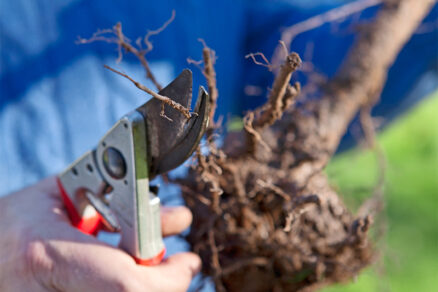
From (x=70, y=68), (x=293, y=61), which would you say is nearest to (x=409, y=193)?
(x=70, y=68)

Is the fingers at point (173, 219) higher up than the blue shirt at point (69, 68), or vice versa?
the blue shirt at point (69, 68)

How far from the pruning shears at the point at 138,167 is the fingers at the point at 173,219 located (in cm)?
6

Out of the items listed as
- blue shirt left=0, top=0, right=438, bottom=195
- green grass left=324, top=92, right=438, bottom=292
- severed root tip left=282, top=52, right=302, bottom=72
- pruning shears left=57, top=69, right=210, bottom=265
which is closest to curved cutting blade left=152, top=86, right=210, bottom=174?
pruning shears left=57, top=69, right=210, bottom=265

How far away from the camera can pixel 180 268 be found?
2.00ft

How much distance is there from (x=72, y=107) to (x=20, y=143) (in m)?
0.16

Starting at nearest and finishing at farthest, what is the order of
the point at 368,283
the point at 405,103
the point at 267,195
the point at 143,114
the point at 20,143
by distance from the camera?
the point at 143,114
the point at 267,195
the point at 20,143
the point at 405,103
the point at 368,283

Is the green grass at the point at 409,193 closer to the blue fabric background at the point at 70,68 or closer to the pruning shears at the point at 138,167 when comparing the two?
the blue fabric background at the point at 70,68

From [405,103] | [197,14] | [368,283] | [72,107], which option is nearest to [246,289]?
[72,107]

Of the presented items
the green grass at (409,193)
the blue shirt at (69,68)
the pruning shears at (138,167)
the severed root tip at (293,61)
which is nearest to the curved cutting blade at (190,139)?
the pruning shears at (138,167)

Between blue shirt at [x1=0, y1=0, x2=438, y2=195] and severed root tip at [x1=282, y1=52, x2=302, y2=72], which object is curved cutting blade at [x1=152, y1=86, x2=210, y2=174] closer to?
severed root tip at [x1=282, y1=52, x2=302, y2=72]

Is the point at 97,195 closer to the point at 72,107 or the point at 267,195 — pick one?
the point at 267,195

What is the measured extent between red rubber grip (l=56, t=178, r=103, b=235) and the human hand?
0.05 metres

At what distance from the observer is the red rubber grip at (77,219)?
67 centimetres

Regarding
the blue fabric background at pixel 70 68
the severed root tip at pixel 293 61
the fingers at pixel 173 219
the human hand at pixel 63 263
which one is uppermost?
the blue fabric background at pixel 70 68
